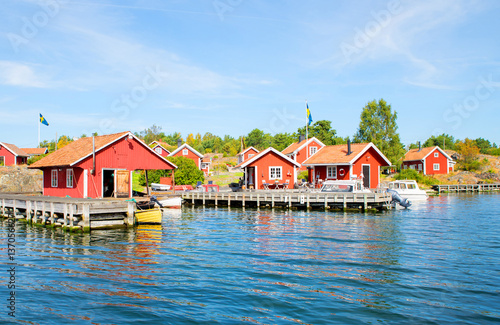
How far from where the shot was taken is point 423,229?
22.1 meters

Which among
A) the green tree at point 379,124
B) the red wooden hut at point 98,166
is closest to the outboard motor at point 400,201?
the red wooden hut at point 98,166

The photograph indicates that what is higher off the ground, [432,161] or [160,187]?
[432,161]

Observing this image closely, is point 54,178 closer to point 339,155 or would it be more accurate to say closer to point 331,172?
point 331,172

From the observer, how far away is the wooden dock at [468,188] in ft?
189

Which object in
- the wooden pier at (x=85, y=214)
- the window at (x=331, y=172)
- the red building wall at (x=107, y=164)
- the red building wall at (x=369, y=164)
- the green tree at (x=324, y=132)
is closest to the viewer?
the wooden pier at (x=85, y=214)

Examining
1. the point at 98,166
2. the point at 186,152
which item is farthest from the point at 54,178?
the point at 186,152

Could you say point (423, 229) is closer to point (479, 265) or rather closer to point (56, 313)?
point (479, 265)

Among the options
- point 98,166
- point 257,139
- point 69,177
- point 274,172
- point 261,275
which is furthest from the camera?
point 257,139

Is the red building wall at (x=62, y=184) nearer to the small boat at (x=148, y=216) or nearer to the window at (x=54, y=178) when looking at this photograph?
the window at (x=54, y=178)

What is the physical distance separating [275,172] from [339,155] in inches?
287

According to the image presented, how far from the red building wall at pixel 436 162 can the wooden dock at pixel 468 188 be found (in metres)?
9.45

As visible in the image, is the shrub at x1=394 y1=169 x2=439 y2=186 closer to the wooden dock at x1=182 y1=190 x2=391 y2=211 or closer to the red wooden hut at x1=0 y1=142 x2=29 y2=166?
the wooden dock at x1=182 y1=190 x2=391 y2=211

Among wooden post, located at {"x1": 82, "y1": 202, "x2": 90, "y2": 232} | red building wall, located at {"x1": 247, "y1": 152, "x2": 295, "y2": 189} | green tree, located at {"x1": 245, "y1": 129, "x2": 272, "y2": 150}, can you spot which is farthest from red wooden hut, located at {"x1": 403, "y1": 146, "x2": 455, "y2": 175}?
wooden post, located at {"x1": 82, "y1": 202, "x2": 90, "y2": 232}

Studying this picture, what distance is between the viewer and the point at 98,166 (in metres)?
30.0
